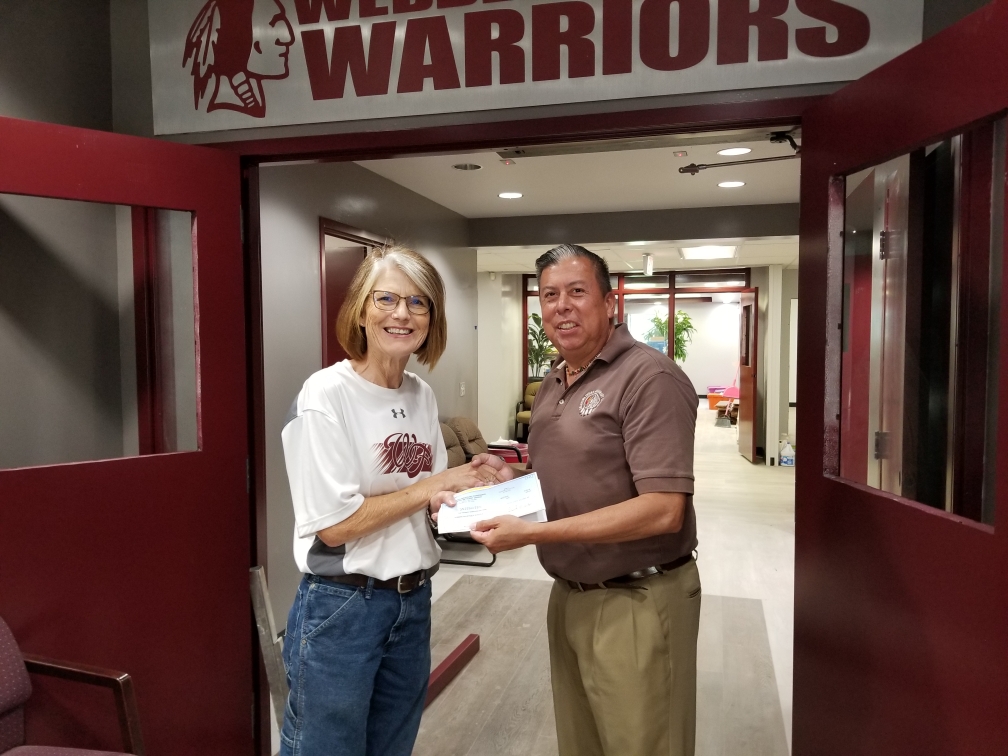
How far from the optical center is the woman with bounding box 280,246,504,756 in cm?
150

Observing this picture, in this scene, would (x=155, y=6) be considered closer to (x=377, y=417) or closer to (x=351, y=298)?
(x=351, y=298)

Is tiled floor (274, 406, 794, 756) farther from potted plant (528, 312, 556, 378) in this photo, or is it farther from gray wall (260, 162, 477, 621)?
potted plant (528, 312, 556, 378)

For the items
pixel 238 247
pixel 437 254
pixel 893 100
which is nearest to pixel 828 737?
pixel 893 100

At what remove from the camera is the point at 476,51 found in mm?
1985

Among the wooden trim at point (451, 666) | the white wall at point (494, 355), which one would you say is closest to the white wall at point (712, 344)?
the white wall at point (494, 355)

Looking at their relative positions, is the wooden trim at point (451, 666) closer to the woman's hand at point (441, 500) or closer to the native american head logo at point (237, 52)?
the woman's hand at point (441, 500)

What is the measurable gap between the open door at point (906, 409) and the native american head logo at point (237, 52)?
63.5 inches

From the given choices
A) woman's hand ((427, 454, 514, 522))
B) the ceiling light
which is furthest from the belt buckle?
the ceiling light

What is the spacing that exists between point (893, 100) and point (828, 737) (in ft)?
5.19

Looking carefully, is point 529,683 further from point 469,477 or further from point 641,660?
point 469,477

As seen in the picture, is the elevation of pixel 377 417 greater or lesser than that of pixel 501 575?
greater

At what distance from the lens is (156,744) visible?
6.84 ft

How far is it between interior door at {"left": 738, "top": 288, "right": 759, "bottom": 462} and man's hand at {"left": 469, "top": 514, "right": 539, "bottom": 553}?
8.07 m

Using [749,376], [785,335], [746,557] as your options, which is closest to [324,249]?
[746,557]
